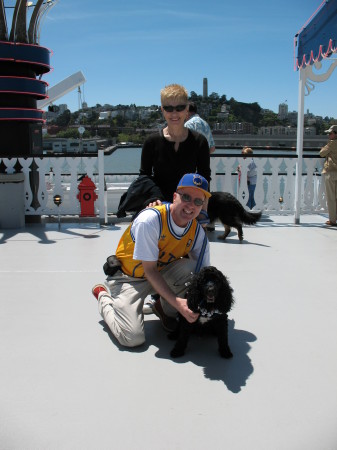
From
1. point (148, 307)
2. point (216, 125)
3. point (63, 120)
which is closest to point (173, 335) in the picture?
point (148, 307)

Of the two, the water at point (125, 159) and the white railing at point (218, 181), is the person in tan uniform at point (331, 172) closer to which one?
the white railing at point (218, 181)

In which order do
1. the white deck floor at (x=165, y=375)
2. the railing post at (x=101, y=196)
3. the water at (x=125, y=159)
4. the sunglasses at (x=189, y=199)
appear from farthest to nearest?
the water at (x=125, y=159) → the railing post at (x=101, y=196) → the sunglasses at (x=189, y=199) → the white deck floor at (x=165, y=375)

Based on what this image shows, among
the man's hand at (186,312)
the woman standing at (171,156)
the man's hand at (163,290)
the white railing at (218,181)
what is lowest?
the man's hand at (186,312)

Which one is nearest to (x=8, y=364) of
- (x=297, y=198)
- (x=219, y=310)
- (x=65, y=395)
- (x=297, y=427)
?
(x=65, y=395)

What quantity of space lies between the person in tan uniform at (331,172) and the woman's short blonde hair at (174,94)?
501 centimetres

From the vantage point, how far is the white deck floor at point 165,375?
2211mm

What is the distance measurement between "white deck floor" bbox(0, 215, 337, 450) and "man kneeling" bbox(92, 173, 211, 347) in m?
0.18

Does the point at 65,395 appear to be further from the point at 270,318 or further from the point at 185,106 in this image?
the point at 185,106

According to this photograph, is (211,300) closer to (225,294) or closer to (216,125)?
(225,294)

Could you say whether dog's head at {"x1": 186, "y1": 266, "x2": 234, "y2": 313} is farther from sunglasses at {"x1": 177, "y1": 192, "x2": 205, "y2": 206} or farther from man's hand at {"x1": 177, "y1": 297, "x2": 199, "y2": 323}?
sunglasses at {"x1": 177, "y1": 192, "x2": 205, "y2": 206}

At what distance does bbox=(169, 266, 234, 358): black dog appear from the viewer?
2760mm

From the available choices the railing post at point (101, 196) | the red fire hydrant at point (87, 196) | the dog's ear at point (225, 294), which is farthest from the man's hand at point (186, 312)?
the red fire hydrant at point (87, 196)

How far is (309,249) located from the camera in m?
6.22

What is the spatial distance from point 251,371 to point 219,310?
17.5 inches
